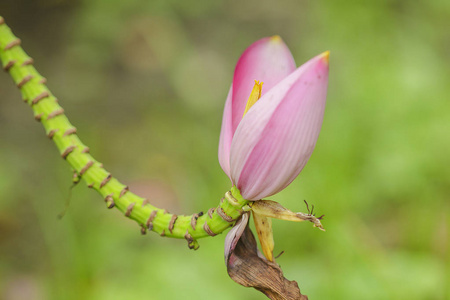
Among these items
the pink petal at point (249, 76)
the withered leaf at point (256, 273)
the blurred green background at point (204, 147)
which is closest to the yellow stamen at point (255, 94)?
the pink petal at point (249, 76)

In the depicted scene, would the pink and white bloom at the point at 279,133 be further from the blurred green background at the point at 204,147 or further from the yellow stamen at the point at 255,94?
the blurred green background at the point at 204,147

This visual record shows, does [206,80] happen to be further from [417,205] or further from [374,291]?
[374,291]

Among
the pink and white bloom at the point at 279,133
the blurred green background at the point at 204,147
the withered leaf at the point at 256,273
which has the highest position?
the pink and white bloom at the point at 279,133

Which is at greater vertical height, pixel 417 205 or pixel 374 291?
pixel 417 205

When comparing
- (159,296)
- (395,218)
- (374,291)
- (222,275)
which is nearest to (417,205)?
(395,218)

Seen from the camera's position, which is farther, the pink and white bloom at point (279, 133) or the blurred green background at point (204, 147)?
the blurred green background at point (204, 147)

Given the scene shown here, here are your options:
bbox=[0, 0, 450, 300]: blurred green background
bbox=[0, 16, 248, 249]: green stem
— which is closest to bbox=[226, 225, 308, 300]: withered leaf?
bbox=[0, 16, 248, 249]: green stem

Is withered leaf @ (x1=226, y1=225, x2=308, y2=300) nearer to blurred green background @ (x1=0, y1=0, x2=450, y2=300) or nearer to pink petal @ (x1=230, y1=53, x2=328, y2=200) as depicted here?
pink petal @ (x1=230, y1=53, x2=328, y2=200)
